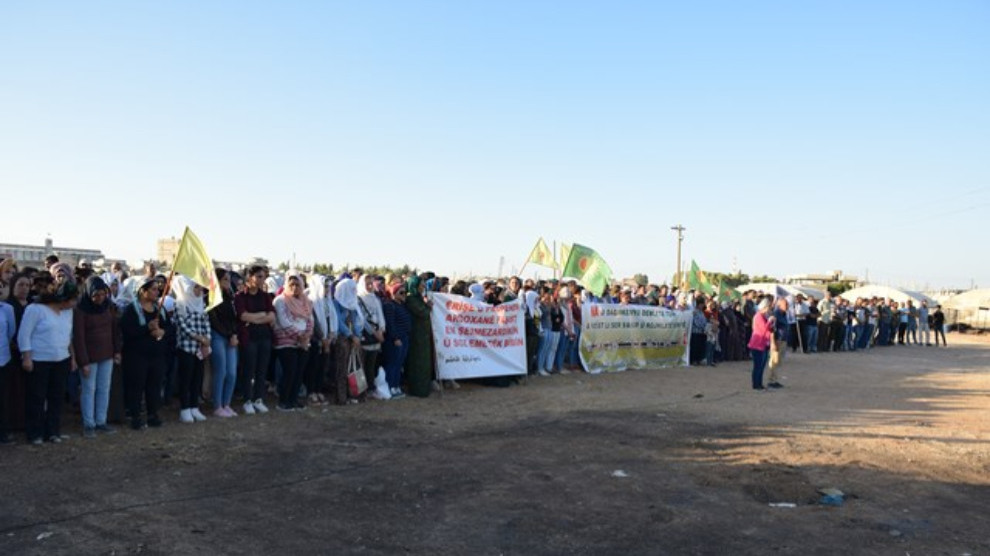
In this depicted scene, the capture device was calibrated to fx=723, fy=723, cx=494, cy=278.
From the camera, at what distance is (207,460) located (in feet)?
23.8

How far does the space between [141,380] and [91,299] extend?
1092 mm

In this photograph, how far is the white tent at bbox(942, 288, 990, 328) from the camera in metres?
51.3

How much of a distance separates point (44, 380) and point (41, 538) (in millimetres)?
3213

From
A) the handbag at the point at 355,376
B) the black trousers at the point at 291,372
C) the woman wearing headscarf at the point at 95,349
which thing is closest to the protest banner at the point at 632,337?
the handbag at the point at 355,376

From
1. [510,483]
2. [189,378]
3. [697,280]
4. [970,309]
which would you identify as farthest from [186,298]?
[970,309]

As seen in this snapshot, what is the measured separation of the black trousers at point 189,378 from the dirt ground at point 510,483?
12.4 inches

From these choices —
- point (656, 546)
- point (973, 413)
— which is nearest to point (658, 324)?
point (973, 413)

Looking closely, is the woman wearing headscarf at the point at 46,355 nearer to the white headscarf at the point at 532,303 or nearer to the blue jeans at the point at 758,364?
the white headscarf at the point at 532,303

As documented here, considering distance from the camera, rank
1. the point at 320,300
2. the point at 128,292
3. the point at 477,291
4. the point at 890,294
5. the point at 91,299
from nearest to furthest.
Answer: the point at 91,299
the point at 128,292
the point at 320,300
the point at 477,291
the point at 890,294

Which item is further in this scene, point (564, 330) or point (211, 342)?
point (564, 330)

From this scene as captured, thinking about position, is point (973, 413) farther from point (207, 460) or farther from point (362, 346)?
point (207, 460)

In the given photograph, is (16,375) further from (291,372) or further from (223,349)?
(291,372)

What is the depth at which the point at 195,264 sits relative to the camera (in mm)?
8727

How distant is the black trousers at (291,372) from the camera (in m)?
10.0
